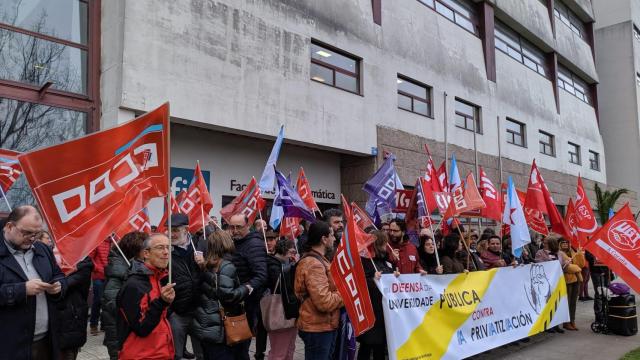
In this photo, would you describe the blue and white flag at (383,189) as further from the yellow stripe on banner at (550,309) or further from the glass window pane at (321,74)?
the glass window pane at (321,74)

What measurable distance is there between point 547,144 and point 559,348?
63.7 ft

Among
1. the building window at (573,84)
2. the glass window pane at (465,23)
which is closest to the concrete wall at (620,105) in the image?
the building window at (573,84)

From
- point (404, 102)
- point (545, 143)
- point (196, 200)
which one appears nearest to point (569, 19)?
point (545, 143)

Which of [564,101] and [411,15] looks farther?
[564,101]

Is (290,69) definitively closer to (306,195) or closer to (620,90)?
(306,195)

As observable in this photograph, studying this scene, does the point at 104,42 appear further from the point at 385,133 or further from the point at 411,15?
the point at 411,15

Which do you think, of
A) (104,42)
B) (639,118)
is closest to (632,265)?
(104,42)

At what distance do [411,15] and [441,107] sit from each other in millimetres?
3324

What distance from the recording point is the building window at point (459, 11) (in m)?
18.2

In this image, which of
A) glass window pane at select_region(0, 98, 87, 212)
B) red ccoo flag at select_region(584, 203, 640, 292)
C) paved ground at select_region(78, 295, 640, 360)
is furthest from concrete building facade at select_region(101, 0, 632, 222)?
red ccoo flag at select_region(584, 203, 640, 292)

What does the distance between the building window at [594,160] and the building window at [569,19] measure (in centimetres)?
723

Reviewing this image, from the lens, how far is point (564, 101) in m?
26.5

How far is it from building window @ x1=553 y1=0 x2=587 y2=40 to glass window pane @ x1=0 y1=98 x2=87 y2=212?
2572cm

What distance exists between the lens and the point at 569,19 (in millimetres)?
28766
